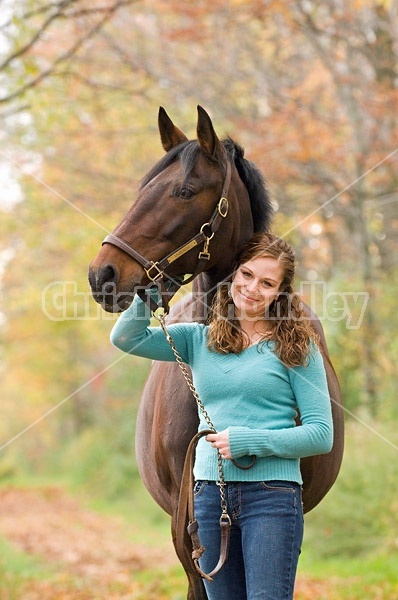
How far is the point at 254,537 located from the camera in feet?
9.19

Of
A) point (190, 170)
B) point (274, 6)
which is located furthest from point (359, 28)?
point (190, 170)

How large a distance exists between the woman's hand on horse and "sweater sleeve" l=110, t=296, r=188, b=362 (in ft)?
1.68

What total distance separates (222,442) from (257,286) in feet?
2.19

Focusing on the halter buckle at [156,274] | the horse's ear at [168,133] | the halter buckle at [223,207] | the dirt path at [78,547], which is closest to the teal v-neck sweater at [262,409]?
the halter buckle at [156,274]

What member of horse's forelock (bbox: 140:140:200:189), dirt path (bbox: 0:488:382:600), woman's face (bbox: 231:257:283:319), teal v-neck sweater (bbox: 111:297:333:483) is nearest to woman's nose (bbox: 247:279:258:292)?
woman's face (bbox: 231:257:283:319)

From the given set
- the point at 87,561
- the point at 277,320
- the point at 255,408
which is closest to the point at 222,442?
the point at 255,408

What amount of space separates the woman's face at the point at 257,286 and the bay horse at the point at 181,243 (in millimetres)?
250

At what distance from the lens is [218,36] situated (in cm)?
1286

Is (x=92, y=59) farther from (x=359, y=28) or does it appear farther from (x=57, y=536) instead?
(x=57, y=536)

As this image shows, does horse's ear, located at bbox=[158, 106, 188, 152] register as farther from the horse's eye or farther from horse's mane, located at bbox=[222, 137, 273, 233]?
the horse's eye

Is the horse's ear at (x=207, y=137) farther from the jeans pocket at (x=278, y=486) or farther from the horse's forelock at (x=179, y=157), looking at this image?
the jeans pocket at (x=278, y=486)

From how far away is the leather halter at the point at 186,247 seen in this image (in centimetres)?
310

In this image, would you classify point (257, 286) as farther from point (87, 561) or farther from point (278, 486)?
point (87, 561)

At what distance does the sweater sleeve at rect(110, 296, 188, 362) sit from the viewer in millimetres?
3178
